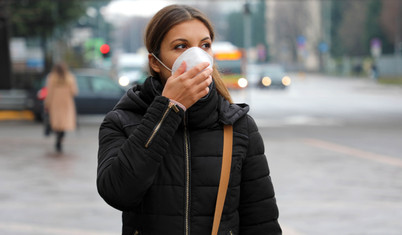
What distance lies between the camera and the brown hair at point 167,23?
251 cm

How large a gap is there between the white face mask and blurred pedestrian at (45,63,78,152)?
11.4m

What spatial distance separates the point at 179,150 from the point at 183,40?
1.12ft

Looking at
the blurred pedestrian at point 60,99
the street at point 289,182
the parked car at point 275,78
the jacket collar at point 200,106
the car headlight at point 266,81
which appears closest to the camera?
the jacket collar at point 200,106

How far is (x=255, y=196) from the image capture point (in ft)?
8.55

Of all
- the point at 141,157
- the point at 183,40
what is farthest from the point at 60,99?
the point at 141,157

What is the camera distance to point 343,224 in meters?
7.25

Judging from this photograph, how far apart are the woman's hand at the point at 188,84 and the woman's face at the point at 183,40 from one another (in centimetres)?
13

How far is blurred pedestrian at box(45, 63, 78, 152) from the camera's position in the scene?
13664 millimetres

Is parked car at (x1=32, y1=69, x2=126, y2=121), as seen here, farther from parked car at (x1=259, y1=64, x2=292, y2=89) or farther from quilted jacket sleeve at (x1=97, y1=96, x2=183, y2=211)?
parked car at (x1=259, y1=64, x2=292, y2=89)

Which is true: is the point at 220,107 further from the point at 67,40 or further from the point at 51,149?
the point at 67,40

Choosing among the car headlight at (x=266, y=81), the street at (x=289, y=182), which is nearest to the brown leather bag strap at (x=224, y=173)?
→ the street at (x=289, y=182)

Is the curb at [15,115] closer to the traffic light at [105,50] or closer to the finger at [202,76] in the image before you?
the traffic light at [105,50]

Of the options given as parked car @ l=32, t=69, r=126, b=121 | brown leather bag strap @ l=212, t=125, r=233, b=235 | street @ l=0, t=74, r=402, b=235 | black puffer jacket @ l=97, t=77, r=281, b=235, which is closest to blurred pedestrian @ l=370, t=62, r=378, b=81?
street @ l=0, t=74, r=402, b=235

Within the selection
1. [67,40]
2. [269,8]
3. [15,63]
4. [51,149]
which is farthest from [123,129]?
[269,8]
